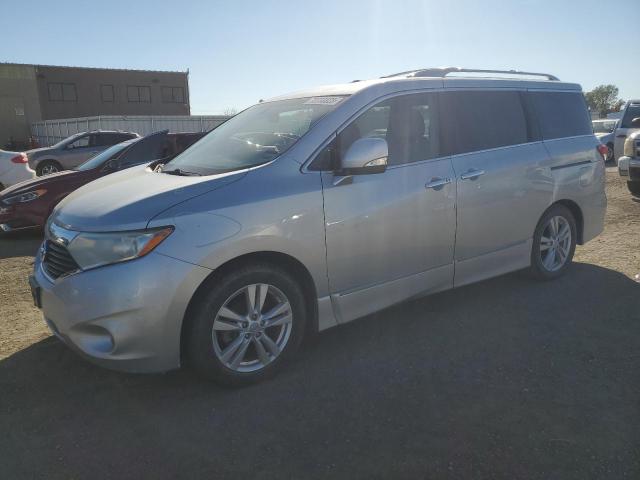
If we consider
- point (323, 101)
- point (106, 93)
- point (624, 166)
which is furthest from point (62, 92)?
point (323, 101)

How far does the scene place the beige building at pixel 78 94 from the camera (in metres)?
38.7

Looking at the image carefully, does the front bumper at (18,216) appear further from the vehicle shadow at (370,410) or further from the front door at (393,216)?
the front door at (393,216)

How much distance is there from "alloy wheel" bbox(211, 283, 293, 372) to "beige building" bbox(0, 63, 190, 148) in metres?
39.6

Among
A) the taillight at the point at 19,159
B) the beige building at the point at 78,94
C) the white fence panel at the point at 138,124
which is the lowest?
the taillight at the point at 19,159

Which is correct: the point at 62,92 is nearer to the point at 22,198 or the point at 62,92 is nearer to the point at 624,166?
the point at 22,198

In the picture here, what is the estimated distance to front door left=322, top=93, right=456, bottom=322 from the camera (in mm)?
3314

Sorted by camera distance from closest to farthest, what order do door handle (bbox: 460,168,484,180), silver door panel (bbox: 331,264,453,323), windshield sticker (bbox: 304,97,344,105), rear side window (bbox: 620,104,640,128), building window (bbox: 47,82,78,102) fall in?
silver door panel (bbox: 331,264,453,323), windshield sticker (bbox: 304,97,344,105), door handle (bbox: 460,168,484,180), rear side window (bbox: 620,104,640,128), building window (bbox: 47,82,78,102)

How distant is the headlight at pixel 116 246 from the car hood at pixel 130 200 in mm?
45

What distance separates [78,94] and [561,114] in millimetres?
46491

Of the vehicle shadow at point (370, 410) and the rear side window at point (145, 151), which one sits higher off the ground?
the rear side window at point (145, 151)

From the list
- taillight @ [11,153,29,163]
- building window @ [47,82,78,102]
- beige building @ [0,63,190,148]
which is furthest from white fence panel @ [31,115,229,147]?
building window @ [47,82,78,102]

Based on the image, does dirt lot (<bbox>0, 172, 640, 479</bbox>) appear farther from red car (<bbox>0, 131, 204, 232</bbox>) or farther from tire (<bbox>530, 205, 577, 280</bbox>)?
red car (<bbox>0, 131, 204, 232</bbox>)

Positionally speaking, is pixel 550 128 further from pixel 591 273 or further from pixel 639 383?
pixel 639 383

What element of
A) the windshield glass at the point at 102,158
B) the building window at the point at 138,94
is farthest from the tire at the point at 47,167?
the building window at the point at 138,94
